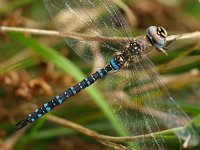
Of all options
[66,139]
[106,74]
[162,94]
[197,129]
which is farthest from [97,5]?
[66,139]

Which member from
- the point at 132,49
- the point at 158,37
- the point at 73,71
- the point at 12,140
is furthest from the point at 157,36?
the point at 12,140

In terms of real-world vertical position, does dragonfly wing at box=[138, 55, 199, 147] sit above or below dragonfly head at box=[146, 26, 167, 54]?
below

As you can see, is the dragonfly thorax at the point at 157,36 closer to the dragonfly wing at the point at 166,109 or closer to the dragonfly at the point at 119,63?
the dragonfly at the point at 119,63

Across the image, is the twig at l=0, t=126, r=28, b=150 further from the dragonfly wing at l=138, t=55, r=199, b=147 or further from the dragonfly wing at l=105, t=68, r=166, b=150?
the dragonfly wing at l=138, t=55, r=199, b=147

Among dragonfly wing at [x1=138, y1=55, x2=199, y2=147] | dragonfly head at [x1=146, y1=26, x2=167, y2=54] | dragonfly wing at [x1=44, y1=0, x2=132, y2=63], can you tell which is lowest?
dragonfly wing at [x1=138, y1=55, x2=199, y2=147]

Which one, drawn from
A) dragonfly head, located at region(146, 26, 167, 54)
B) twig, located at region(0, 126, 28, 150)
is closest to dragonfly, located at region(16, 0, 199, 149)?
dragonfly head, located at region(146, 26, 167, 54)

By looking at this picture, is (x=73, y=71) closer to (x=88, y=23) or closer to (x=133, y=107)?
(x=88, y=23)

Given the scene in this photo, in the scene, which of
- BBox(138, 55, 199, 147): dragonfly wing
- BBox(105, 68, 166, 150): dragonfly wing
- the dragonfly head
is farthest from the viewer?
the dragonfly head

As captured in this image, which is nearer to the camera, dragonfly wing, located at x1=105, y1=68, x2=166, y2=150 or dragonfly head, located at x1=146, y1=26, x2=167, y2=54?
dragonfly wing, located at x1=105, y1=68, x2=166, y2=150

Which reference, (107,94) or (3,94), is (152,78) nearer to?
(107,94)

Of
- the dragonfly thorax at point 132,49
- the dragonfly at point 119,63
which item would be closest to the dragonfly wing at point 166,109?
the dragonfly at point 119,63
